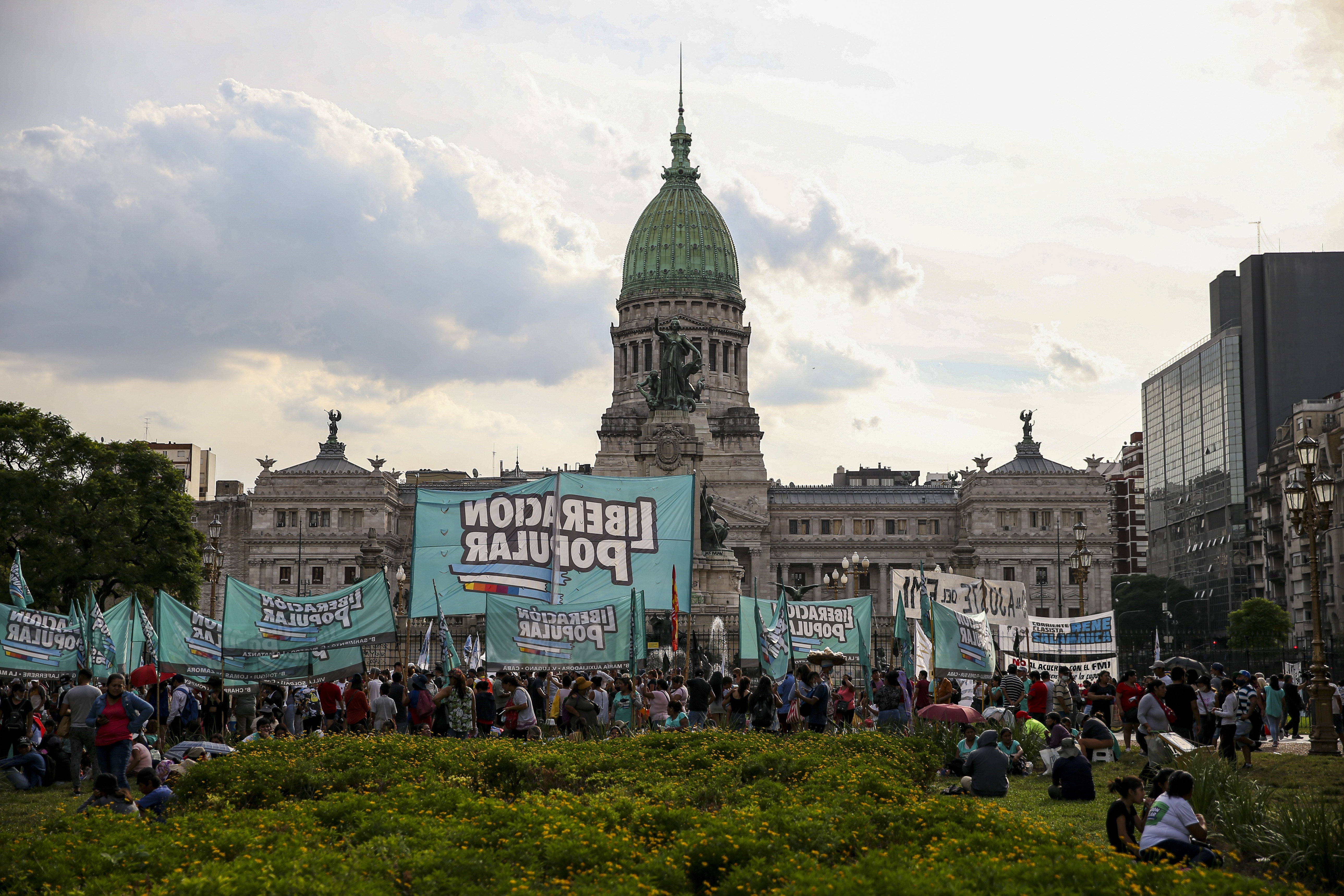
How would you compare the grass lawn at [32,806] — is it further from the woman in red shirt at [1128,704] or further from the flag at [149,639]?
the woman in red shirt at [1128,704]

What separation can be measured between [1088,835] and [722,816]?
4.67 m

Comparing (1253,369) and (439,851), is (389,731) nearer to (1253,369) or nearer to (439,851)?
(439,851)

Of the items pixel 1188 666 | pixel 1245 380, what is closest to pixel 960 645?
pixel 1188 666

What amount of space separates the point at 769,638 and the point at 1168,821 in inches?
647

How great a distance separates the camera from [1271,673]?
1845 inches

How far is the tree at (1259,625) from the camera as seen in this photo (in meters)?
83.4

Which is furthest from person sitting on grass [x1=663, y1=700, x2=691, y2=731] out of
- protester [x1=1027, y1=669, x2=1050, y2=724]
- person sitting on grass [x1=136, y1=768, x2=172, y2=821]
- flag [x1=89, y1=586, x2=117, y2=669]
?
flag [x1=89, y1=586, x2=117, y2=669]

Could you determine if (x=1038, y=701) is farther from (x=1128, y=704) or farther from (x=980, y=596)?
(x=980, y=596)

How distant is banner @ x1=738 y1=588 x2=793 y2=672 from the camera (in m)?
29.8

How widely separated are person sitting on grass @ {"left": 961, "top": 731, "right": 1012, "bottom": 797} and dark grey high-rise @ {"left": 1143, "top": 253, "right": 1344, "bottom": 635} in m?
97.1

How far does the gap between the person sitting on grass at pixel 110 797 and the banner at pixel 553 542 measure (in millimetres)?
6553

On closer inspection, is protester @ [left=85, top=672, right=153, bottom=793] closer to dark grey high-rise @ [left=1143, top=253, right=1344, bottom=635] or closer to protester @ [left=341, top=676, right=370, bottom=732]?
protester @ [left=341, top=676, right=370, bottom=732]

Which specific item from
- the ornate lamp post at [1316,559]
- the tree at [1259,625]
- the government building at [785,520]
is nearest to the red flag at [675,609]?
the ornate lamp post at [1316,559]

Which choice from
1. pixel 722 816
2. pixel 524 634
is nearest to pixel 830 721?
pixel 524 634
